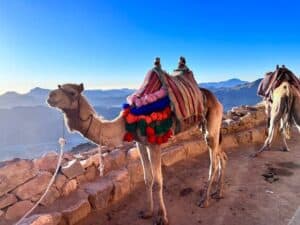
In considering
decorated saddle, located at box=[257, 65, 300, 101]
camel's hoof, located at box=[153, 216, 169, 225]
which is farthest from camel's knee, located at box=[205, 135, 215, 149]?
decorated saddle, located at box=[257, 65, 300, 101]

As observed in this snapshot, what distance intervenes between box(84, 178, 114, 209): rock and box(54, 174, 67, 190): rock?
1.23 feet

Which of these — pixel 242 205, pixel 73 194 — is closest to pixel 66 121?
pixel 73 194

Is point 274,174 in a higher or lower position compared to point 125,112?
lower

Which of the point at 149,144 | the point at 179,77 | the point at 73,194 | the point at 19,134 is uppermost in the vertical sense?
the point at 179,77

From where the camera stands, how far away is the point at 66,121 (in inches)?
130

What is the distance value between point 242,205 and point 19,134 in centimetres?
2369

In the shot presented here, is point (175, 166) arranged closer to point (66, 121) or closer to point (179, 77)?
point (179, 77)

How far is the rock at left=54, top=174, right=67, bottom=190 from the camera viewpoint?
169 inches

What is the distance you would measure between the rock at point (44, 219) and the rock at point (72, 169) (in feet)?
2.54

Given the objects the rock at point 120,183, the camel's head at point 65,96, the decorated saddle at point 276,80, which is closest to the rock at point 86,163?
the rock at point 120,183

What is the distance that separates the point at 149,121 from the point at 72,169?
160 centimetres

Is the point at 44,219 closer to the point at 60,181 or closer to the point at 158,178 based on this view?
the point at 60,181

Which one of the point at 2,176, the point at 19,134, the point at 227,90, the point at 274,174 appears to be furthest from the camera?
the point at 227,90

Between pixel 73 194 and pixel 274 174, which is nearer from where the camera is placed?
pixel 73 194
